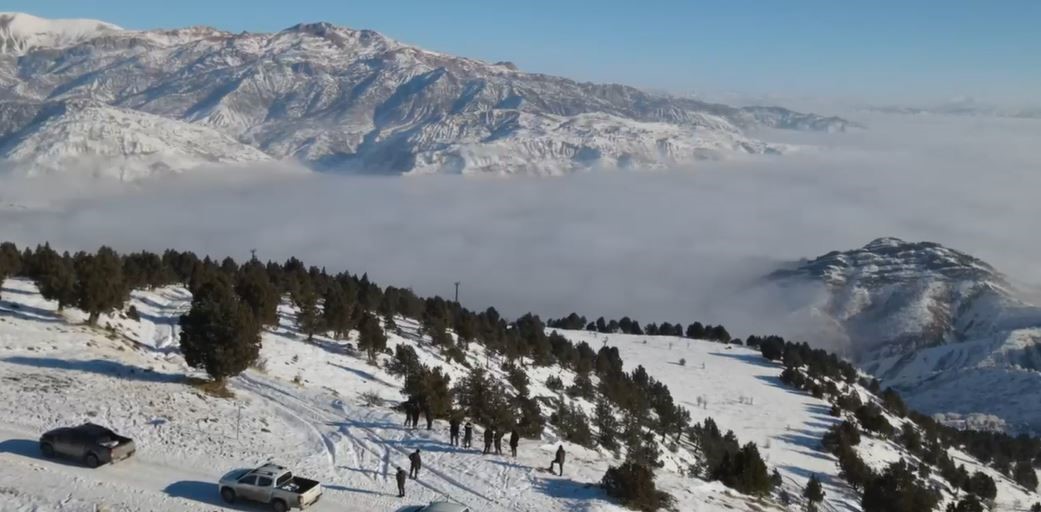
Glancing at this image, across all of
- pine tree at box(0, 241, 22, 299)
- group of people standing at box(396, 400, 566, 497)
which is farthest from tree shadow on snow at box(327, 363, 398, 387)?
pine tree at box(0, 241, 22, 299)

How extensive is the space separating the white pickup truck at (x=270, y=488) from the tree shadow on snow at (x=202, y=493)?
219 millimetres

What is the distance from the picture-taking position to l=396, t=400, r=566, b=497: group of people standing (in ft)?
86.5

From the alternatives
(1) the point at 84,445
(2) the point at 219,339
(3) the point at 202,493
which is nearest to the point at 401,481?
(3) the point at 202,493

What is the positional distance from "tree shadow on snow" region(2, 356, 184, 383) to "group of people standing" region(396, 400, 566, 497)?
10773mm

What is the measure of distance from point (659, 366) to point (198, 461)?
2749 inches

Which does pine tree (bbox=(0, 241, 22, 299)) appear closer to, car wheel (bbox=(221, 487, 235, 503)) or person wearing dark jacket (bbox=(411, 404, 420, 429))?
person wearing dark jacket (bbox=(411, 404, 420, 429))

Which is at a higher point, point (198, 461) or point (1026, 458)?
point (198, 461)

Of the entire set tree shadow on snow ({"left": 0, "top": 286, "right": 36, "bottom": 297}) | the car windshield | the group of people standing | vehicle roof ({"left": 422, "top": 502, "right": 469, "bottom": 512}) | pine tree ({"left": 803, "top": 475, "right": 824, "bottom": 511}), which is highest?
tree shadow on snow ({"left": 0, "top": 286, "right": 36, "bottom": 297})

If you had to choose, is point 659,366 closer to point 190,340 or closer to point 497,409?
point 497,409

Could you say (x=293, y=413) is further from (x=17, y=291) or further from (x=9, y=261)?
(x=9, y=261)

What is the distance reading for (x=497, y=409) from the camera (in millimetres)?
34875

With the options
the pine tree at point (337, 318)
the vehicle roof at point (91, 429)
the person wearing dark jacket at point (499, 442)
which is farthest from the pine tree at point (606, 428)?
the vehicle roof at point (91, 429)

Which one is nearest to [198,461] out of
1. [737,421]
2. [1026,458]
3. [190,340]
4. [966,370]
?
[190,340]

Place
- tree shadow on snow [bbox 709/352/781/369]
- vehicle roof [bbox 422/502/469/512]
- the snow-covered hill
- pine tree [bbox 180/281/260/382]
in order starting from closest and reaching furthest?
vehicle roof [bbox 422/502/469/512], the snow-covered hill, pine tree [bbox 180/281/260/382], tree shadow on snow [bbox 709/352/781/369]
